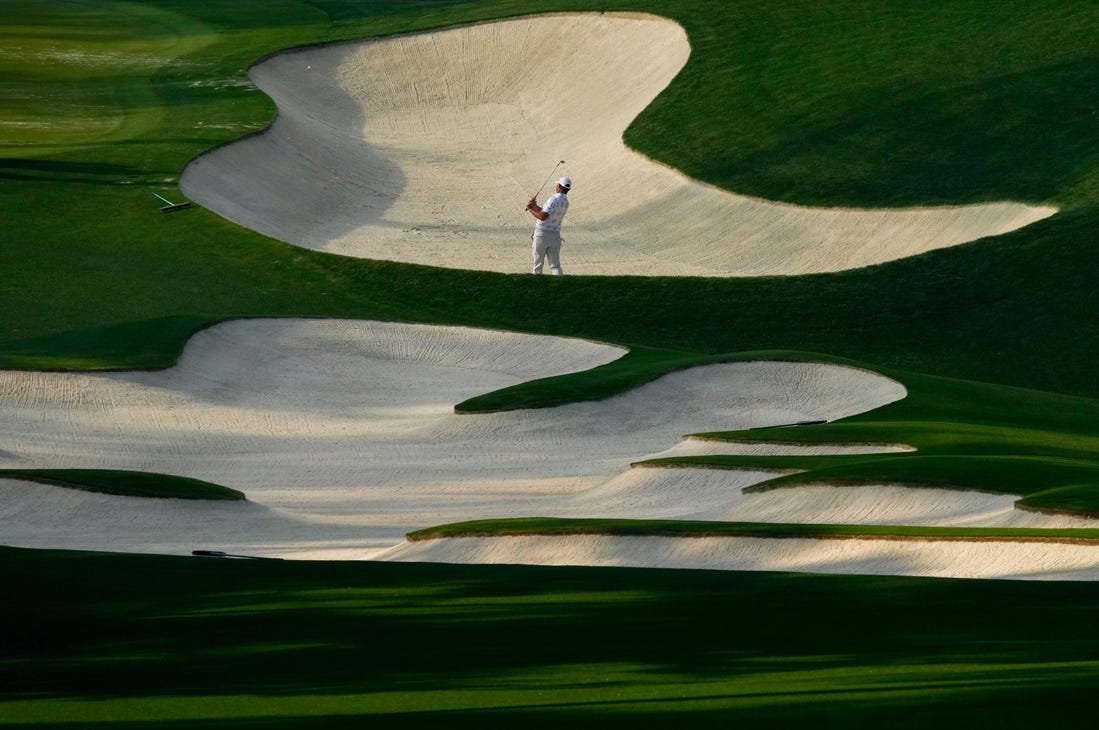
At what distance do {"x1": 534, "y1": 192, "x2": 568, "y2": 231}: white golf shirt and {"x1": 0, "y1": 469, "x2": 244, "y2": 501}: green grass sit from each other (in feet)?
41.6

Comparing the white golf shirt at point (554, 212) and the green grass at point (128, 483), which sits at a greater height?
the white golf shirt at point (554, 212)

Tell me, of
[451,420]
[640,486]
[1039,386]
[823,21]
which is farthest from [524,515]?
[823,21]

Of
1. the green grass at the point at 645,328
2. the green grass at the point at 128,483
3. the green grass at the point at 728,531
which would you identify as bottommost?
the green grass at the point at 728,531

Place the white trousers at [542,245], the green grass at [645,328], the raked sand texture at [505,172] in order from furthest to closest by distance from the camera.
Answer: the raked sand texture at [505,172] → the white trousers at [542,245] → the green grass at [645,328]

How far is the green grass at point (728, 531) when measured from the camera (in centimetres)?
1177

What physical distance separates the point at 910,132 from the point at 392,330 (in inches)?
562

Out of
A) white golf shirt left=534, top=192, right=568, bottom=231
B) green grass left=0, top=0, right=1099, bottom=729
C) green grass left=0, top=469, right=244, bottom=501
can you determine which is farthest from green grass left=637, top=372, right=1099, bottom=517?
white golf shirt left=534, top=192, right=568, bottom=231

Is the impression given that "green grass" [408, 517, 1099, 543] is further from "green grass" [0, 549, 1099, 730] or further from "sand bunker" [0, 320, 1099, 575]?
"green grass" [0, 549, 1099, 730]

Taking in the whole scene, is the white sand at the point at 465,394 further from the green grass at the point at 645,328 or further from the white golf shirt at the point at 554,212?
the white golf shirt at the point at 554,212

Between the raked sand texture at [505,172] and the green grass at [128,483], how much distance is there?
1496 centimetres

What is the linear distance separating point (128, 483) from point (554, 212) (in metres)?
13.3

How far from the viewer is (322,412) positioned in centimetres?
2050

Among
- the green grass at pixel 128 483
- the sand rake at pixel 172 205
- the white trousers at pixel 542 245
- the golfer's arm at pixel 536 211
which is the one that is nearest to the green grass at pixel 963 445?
the green grass at pixel 128 483

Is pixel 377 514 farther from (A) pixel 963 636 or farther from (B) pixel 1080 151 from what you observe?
(B) pixel 1080 151
